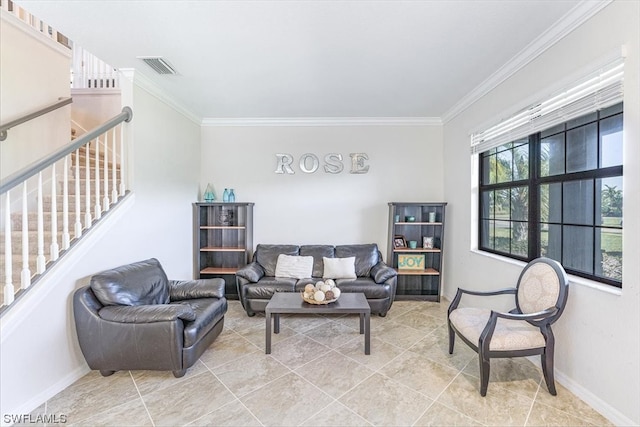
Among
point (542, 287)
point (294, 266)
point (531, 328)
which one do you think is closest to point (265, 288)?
point (294, 266)

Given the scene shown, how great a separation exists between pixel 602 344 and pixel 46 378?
13.1 ft

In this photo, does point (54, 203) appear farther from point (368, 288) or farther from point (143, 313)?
point (368, 288)

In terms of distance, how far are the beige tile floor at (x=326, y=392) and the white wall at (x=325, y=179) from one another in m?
1.98

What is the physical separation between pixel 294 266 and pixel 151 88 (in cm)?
283

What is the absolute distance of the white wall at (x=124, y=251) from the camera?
1.95 meters

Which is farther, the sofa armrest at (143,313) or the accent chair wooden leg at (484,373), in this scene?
the sofa armrest at (143,313)

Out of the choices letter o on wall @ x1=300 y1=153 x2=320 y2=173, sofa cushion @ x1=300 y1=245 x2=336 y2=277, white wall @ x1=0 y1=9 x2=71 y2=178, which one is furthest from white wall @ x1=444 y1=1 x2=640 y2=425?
white wall @ x1=0 y1=9 x2=71 y2=178

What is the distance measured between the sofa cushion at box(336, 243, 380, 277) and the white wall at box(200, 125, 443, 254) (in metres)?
0.29

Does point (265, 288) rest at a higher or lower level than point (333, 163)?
lower

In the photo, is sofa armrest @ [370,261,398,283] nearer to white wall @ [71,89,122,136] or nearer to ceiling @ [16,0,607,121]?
ceiling @ [16,0,607,121]

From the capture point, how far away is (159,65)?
9.49ft

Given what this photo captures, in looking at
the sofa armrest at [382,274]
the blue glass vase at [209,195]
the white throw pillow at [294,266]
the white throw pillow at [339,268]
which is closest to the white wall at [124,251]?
the blue glass vase at [209,195]

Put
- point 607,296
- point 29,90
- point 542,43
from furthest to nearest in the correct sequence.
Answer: point 29,90
point 542,43
point 607,296

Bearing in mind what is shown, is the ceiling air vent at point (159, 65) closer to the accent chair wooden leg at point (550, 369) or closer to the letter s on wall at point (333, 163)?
the letter s on wall at point (333, 163)
